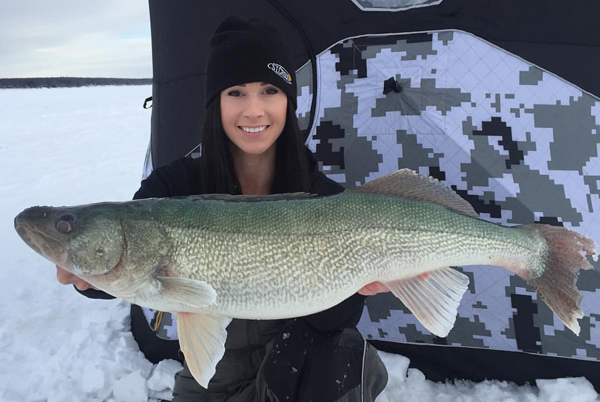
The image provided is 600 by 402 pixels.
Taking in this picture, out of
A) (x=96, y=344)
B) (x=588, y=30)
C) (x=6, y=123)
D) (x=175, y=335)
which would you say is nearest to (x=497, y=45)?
(x=588, y=30)

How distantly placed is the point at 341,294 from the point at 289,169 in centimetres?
81

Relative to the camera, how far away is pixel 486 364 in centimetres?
296

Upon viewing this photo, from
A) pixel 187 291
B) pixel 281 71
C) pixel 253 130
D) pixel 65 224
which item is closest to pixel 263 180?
pixel 253 130

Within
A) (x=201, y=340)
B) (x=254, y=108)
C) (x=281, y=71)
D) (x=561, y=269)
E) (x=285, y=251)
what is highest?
(x=281, y=71)

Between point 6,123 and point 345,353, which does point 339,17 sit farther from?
point 6,123

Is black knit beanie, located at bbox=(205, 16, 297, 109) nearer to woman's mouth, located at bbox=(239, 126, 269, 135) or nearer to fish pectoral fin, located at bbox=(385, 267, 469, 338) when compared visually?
woman's mouth, located at bbox=(239, 126, 269, 135)

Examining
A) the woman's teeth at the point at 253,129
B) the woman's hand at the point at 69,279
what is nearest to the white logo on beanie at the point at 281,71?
Answer: the woman's teeth at the point at 253,129

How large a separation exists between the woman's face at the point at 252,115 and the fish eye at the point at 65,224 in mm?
861

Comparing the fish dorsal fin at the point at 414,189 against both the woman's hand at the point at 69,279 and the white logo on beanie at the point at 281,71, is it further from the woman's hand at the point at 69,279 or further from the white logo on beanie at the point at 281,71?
the woman's hand at the point at 69,279

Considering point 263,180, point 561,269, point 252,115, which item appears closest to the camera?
point 561,269

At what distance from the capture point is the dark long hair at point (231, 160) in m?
2.29

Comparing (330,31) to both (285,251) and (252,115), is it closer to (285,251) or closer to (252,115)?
(252,115)

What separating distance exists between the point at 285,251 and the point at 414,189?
66 cm

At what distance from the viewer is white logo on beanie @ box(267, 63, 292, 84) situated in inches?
89.1
